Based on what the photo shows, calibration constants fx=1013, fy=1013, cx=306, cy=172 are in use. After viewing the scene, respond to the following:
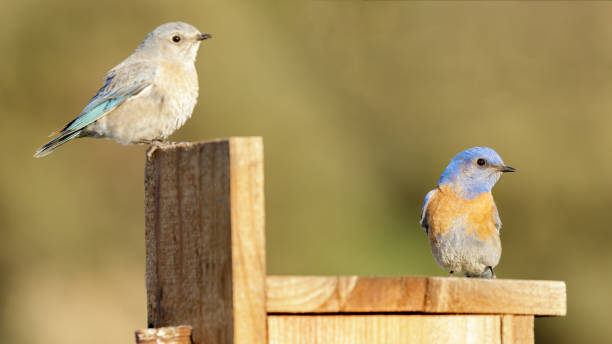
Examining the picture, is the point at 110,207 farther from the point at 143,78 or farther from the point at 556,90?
the point at 556,90

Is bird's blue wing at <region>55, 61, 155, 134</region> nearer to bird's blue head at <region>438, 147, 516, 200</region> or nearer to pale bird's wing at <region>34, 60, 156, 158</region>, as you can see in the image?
pale bird's wing at <region>34, 60, 156, 158</region>

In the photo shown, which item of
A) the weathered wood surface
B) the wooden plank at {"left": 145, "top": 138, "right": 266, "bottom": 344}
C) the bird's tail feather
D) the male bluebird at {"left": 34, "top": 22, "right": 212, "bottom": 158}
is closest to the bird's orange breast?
the male bluebird at {"left": 34, "top": 22, "right": 212, "bottom": 158}

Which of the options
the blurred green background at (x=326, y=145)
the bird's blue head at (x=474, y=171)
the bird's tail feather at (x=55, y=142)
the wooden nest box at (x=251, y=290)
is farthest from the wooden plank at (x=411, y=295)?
the blurred green background at (x=326, y=145)

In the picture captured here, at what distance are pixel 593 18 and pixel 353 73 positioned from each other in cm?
294

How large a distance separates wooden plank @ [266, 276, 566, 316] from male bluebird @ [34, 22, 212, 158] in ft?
6.94

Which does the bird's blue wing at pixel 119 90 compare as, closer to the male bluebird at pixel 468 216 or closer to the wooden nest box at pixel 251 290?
the wooden nest box at pixel 251 290

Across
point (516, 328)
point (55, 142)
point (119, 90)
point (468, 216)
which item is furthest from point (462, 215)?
point (55, 142)

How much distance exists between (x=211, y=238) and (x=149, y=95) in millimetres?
2206

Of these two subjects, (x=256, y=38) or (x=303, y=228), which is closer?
(x=303, y=228)

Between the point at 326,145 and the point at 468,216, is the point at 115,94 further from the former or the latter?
the point at 326,145

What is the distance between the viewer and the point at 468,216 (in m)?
5.71

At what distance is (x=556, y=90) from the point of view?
11016mm

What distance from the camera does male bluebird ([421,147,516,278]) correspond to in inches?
223

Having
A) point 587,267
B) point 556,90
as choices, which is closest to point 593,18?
point 556,90
